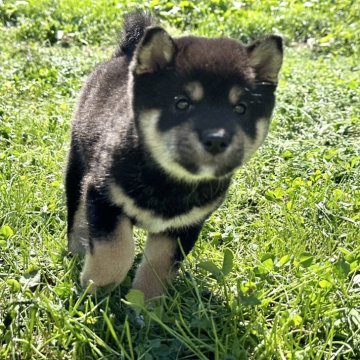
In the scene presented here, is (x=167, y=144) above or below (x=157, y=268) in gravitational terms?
above

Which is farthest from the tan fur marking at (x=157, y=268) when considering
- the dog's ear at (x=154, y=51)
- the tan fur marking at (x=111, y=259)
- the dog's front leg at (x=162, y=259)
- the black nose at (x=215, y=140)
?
the dog's ear at (x=154, y=51)

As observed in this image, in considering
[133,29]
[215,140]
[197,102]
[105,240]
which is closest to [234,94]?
[197,102]

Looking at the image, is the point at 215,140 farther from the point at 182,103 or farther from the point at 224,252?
the point at 224,252

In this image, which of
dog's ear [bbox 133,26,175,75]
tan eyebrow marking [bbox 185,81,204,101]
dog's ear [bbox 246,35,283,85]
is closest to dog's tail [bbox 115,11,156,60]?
dog's ear [bbox 133,26,175,75]

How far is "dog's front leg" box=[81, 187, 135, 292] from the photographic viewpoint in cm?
308

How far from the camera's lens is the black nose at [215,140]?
8.79 ft

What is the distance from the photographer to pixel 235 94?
286cm

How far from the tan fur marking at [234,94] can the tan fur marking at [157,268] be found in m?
0.81

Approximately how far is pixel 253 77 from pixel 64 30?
578 centimetres

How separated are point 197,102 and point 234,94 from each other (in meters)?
0.18

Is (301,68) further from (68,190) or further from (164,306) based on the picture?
(164,306)

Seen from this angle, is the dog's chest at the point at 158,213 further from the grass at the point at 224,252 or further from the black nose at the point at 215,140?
the black nose at the point at 215,140

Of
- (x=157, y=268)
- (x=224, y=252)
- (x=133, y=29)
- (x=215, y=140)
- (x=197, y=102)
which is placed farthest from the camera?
(x=133, y=29)

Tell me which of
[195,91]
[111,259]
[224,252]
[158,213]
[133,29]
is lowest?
[224,252]
